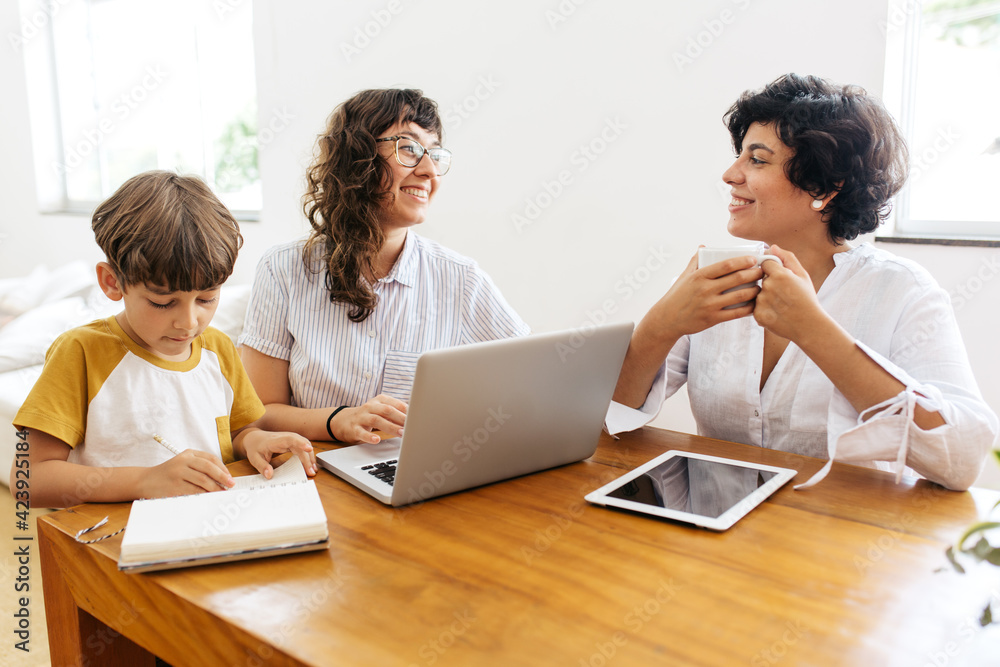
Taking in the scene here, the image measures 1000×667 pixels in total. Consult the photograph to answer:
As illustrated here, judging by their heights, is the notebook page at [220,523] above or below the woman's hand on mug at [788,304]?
below

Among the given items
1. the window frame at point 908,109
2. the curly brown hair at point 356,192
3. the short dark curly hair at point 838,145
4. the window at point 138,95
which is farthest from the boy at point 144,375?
the window at point 138,95

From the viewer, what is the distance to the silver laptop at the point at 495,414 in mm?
924

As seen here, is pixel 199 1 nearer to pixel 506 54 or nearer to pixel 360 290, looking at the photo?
pixel 506 54

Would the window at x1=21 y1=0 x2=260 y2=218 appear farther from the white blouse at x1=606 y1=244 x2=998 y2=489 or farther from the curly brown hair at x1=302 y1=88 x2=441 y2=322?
the white blouse at x1=606 y1=244 x2=998 y2=489


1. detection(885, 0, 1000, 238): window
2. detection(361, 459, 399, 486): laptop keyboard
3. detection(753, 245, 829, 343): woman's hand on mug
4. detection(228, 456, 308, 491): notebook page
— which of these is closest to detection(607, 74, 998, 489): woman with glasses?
detection(753, 245, 829, 343): woman's hand on mug

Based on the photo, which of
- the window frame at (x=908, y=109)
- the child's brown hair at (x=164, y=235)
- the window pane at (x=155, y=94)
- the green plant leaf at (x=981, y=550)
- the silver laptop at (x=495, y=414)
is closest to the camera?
the green plant leaf at (x=981, y=550)

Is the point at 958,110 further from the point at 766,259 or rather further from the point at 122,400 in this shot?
the point at 122,400

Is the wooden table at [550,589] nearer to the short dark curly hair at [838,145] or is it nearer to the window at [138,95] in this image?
the short dark curly hair at [838,145]

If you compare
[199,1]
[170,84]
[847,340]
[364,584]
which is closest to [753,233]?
[847,340]

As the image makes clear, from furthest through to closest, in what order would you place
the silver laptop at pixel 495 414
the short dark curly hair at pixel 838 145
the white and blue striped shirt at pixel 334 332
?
the white and blue striped shirt at pixel 334 332
the short dark curly hair at pixel 838 145
the silver laptop at pixel 495 414

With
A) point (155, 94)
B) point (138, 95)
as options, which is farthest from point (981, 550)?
point (138, 95)

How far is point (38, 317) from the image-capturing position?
3156mm

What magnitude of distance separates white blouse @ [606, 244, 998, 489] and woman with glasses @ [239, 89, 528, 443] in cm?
44

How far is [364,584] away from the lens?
78 cm
